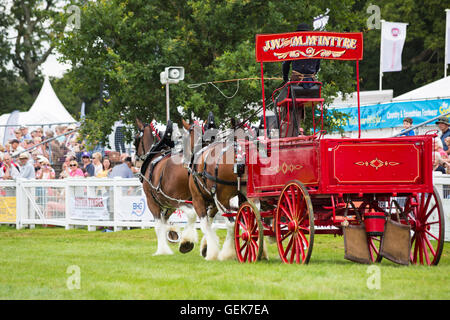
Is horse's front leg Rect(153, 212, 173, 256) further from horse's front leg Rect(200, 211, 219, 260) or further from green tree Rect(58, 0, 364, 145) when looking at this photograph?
→ green tree Rect(58, 0, 364, 145)

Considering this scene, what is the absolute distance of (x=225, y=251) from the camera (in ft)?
36.3

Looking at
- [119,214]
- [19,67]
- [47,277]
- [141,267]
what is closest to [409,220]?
[141,267]

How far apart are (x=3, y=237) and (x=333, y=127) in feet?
28.8

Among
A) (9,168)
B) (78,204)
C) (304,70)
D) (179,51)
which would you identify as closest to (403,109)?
(179,51)

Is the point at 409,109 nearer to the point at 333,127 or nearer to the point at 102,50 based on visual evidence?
the point at 333,127

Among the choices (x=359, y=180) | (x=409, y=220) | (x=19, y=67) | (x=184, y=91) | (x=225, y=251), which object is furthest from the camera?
(x=19, y=67)

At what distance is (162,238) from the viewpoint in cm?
1314

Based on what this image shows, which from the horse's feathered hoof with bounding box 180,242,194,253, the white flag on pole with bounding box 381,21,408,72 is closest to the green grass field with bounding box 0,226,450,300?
the horse's feathered hoof with bounding box 180,242,194,253

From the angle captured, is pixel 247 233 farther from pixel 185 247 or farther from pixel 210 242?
pixel 185 247

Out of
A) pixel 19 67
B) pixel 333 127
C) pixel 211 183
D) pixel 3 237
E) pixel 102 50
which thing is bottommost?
pixel 3 237

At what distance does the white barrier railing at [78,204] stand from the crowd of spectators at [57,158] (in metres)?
0.61

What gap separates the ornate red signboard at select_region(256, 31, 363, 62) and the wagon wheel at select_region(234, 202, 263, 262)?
2002 mm

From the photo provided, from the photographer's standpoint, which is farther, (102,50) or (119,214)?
(102,50)

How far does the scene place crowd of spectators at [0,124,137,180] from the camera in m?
20.4
